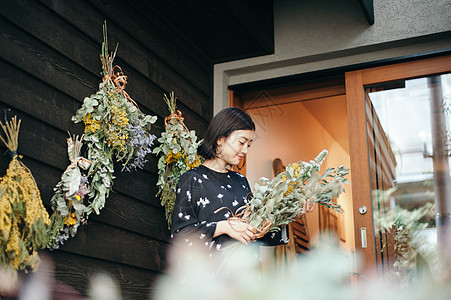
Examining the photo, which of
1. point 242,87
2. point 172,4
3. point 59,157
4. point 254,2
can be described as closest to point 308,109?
point 242,87

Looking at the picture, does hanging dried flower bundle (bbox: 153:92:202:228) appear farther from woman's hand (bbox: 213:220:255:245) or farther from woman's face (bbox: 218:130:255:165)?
woman's hand (bbox: 213:220:255:245)

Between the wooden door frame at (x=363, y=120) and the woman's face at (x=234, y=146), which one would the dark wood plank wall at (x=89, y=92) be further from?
the wooden door frame at (x=363, y=120)

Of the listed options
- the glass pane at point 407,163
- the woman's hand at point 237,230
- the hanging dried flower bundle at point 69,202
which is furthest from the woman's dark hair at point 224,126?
the glass pane at point 407,163

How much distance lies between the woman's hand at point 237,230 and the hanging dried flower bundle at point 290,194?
0.04 meters

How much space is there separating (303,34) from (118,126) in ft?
5.31

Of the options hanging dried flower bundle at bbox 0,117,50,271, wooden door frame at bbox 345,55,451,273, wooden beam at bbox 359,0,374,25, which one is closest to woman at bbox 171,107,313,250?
hanging dried flower bundle at bbox 0,117,50,271

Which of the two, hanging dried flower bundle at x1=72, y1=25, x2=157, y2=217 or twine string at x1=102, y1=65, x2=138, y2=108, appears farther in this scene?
twine string at x1=102, y1=65, x2=138, y2=108

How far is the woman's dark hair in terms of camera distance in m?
2.48

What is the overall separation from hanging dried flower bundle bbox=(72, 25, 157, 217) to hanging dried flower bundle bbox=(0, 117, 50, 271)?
0.42 m

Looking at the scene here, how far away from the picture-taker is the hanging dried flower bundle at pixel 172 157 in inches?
116

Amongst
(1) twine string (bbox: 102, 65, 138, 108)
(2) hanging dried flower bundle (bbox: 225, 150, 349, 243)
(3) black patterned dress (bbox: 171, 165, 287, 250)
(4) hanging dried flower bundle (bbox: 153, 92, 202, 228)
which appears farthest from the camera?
(4) hanging dried flower bundle (bbox: 153, 92, 202, 228)

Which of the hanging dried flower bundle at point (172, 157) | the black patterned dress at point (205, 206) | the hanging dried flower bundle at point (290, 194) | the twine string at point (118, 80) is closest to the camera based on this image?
the hanging dried flower bundle at point (290, 194)

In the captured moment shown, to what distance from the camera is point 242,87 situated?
3.83 m

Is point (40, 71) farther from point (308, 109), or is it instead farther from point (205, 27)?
point (308, 109)
